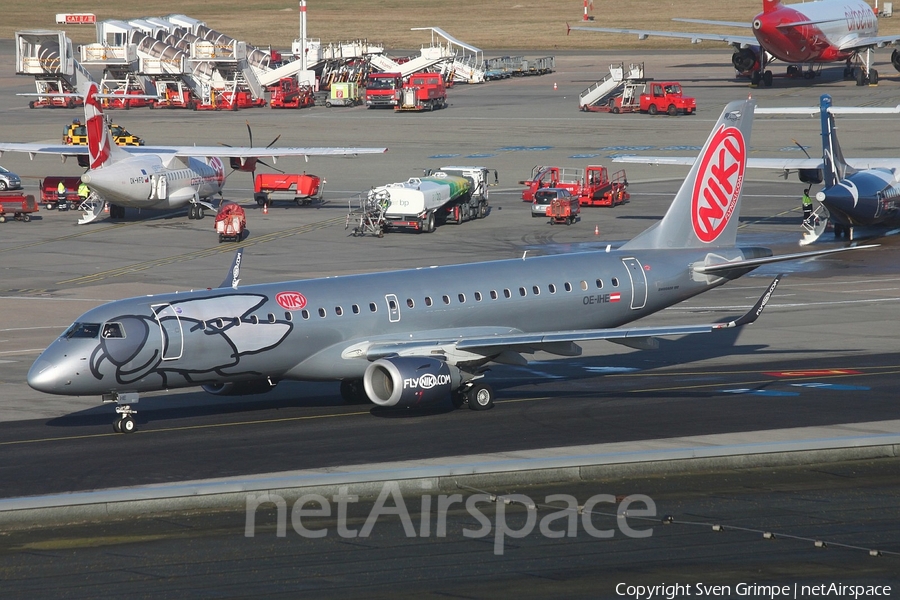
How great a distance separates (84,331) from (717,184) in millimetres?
22112

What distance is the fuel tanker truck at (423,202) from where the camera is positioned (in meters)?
71.0

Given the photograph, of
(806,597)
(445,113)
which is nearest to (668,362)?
(806,597)

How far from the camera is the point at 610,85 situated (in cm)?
12700

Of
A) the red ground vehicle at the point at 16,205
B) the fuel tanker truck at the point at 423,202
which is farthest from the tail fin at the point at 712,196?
the red ground vehicle at the point at 16,205

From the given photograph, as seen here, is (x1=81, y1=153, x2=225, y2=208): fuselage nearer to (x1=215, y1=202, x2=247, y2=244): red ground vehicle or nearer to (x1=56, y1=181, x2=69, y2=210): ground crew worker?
(x1=215, y1=202, x2=247, y2=244): red ground vehicle

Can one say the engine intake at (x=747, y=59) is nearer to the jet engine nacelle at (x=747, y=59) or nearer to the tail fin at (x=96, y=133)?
the jet engine nacelle at (x=747, y=59)

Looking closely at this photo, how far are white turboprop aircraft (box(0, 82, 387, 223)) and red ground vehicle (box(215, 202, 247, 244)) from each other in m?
7.96

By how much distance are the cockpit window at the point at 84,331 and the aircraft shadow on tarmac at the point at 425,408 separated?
11.7ft

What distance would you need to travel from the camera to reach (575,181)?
82750mm

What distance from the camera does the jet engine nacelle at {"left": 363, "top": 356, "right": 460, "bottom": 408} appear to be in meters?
32.8

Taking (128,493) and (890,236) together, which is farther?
(890,236)

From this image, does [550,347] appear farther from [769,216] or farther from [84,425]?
[769,216]

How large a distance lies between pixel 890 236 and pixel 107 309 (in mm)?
49249

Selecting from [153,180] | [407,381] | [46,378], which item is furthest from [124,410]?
[153,180]
